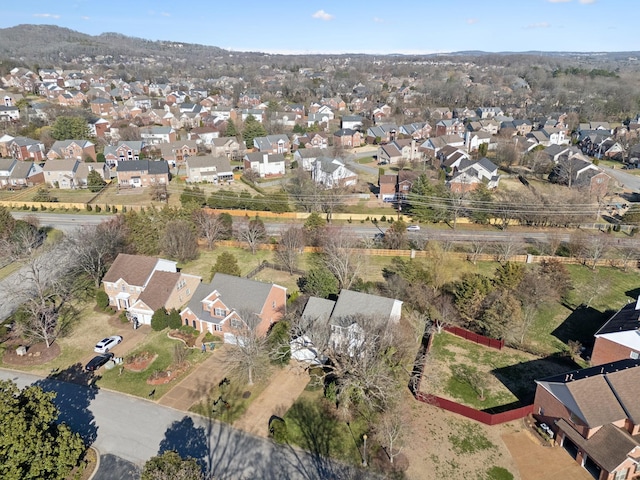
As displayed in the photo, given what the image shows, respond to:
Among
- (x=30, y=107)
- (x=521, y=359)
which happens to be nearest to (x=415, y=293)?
(x=521, y=359)

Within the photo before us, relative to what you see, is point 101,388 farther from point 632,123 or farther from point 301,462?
point 632,123

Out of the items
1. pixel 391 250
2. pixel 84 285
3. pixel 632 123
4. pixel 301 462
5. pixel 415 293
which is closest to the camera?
pixel 301 462

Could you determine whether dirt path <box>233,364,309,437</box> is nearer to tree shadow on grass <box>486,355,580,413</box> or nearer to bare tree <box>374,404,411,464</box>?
bare tree <box>374,404,411,464</box>

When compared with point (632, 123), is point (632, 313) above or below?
below

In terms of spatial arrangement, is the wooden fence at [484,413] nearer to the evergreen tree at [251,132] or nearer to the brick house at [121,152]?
the evergreen tree at [251,132]

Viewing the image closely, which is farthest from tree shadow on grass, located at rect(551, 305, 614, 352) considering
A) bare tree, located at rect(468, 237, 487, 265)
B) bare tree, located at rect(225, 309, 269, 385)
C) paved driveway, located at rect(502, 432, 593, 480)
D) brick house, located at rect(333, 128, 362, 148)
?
brick house, located at rect(333, 128, 362, 148)

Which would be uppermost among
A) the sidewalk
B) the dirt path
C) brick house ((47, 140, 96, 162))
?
brick house ((47, 140, 96, 162))

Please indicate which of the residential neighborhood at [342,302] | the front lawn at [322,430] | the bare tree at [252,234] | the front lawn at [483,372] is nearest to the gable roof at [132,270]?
the residential neighborhood at [342,302]
